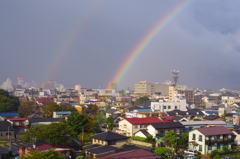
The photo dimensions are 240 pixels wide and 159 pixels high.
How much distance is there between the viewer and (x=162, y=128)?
1476 centimetres

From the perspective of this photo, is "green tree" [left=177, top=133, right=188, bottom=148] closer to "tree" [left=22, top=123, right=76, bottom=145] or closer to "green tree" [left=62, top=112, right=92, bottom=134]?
"tree" [left=22, top=123, right=76, bottom=145]

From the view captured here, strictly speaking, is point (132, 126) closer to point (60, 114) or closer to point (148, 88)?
point (60, 114)

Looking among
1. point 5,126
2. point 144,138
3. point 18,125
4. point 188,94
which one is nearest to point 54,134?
point 144,138

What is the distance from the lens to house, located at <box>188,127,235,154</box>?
12.3 metres

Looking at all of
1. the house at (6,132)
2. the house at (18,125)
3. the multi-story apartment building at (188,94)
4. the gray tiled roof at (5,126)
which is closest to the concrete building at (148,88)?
the multi-story apartment building at (188,94)

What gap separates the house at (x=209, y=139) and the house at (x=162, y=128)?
194 centimetres

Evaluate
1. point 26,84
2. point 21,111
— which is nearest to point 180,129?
point 21,111

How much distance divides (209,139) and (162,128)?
2.96 m

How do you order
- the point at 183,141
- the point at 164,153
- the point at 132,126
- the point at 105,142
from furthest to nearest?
the point at 132,126 → the point at 183,141 → the point at 105,142 → the point at 164,153

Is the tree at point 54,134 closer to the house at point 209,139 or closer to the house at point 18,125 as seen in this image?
the house at point 209,139

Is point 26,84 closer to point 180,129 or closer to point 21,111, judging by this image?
point 21,111

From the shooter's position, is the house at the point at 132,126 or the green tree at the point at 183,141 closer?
the green tree at the point at 183,141

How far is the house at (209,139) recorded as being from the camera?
40.4 ft

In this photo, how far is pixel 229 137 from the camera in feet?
42.9
